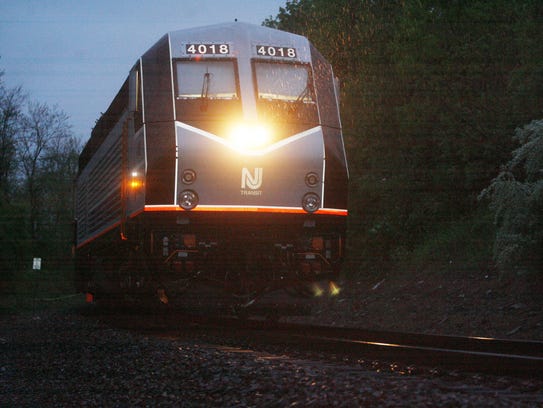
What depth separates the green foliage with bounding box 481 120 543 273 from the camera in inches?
547

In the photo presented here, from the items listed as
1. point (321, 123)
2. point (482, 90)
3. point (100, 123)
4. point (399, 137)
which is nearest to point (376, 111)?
point (399, 137)

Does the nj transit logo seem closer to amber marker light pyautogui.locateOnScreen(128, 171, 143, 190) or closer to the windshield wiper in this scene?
the windshield wiper

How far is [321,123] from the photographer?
1162 cm

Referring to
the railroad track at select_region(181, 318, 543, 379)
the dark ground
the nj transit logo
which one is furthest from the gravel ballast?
the dark ground

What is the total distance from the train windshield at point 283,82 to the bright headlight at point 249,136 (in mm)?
550

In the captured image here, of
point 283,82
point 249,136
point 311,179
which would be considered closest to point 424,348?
point 311,179

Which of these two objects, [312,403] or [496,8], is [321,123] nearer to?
[312,403]

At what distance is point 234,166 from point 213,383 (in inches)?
201

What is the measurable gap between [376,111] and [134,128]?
41.2 feet

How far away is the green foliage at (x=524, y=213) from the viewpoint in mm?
13906

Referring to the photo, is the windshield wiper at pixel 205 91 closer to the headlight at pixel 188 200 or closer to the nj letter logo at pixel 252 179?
the nj letter logo at pixel 252 179

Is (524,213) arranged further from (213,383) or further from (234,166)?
(213,383)

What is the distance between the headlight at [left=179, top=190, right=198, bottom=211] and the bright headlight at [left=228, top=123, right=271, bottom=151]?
88 cm

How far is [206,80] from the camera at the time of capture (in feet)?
37.9
